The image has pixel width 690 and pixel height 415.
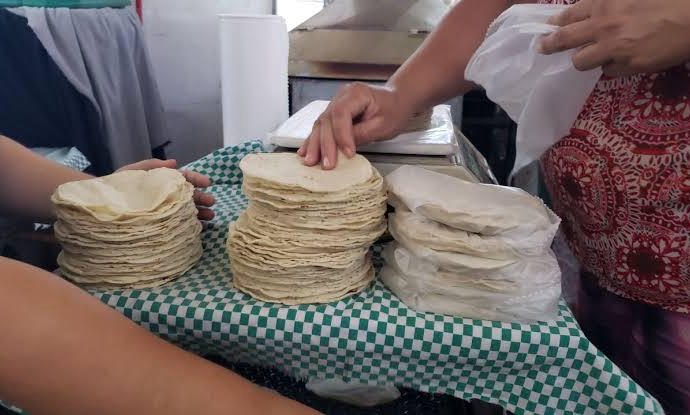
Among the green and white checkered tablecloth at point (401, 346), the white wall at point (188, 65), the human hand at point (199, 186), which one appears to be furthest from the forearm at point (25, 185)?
the white wall at point (188, 65)

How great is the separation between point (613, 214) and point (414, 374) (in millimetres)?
338

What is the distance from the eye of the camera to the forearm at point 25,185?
2.77 ft

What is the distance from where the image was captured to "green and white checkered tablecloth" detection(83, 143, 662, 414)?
627 mm

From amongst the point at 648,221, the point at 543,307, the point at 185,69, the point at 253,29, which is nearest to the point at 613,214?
the point at 648,221

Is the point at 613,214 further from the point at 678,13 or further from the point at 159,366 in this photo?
the point at 159,366

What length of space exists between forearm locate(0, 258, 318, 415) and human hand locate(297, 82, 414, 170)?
0.32 metres

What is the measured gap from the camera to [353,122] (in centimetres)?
88

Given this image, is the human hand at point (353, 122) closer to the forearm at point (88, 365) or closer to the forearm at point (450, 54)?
the forearm at point (450, 54)

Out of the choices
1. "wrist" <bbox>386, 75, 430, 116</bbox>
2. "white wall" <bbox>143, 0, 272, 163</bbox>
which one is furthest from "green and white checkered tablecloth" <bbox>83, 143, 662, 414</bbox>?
"white wall" <bbox>143, 0, 272, 163</bbox>

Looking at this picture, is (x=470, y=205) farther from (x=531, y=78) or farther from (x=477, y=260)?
(x=531, y=78)

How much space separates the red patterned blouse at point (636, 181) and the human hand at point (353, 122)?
26cm

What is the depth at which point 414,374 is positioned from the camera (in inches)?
26.6

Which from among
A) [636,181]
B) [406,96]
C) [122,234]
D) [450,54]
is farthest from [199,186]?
[636,181]

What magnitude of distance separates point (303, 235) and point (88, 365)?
0.89ft
